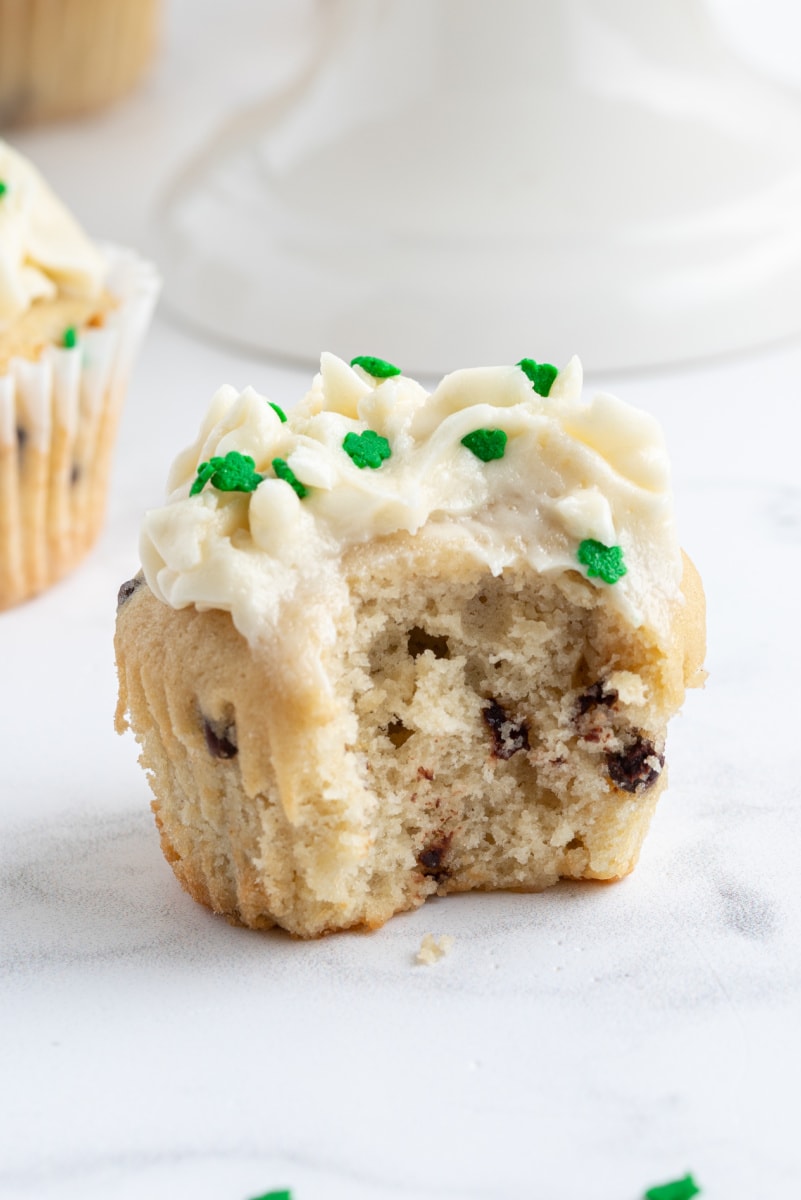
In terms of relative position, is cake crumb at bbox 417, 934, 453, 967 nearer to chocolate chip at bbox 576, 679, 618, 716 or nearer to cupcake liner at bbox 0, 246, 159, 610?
chocolate chip at bbox 576, 679, 618, 716

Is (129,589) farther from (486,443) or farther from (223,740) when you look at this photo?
(486,443)

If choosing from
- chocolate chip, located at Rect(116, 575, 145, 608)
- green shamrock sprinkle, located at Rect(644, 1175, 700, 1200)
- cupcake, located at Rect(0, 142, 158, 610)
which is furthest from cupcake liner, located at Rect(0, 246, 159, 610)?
green shamrock sprinkle, located at Rect(644, 1175, 700, 1200)

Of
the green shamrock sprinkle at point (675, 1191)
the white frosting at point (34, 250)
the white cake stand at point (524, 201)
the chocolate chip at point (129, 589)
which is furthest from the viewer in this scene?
the white cake stand at point (524, 201)

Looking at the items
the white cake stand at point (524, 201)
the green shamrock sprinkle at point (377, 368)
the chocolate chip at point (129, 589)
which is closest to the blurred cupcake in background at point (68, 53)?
the white cake stand at point (524, 201)

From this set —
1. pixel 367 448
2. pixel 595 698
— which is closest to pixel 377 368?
pixel 367 448

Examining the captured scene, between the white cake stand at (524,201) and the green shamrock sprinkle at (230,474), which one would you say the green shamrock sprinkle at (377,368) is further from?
the white cake stand at (524,201)

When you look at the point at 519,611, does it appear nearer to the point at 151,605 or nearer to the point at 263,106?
the point at 151,605
